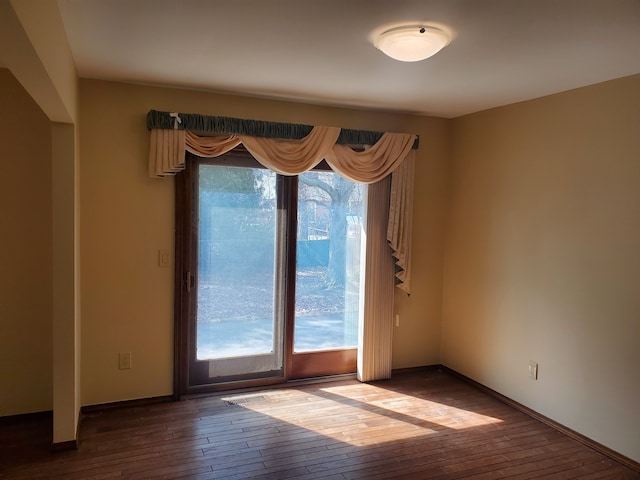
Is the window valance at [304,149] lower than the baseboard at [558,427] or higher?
higher

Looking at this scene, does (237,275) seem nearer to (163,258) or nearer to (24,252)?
(163,258)

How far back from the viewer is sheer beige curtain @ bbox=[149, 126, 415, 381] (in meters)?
3.73

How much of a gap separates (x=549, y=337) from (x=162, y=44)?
319cm

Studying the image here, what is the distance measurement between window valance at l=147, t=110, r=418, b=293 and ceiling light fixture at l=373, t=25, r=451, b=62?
4.68 feet

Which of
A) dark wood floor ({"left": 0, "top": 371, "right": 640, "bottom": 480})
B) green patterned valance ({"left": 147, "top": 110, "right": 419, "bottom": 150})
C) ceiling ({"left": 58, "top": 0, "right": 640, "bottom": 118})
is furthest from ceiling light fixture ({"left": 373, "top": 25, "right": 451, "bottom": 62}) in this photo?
dark wood floor ({"left": 0, "top": 371, "right": 640, "bottom": 480})

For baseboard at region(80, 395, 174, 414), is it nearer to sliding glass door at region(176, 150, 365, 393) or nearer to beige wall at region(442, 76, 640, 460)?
sliding glass door at region(176, 150, 365, 393)

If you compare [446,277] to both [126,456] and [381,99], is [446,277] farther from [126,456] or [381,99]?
[126,456]

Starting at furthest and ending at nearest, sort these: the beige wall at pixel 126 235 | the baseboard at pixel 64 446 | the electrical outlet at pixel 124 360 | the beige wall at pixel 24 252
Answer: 1. the electrical outlet at pixel 124 360
2. the beige wall at pixel 126 235
3. the beige wall at pixel 24 252
4. the baseboard at pixel 64 446

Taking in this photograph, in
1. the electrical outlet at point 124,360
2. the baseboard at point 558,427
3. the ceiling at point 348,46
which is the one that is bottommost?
the baseboard at point 558,427

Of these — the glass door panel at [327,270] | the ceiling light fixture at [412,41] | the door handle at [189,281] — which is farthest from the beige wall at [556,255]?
the door handle at [189,281]

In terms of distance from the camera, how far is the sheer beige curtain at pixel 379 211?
373cm

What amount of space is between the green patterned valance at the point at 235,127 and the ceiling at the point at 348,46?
22 centimetres

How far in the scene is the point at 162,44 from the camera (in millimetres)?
2498

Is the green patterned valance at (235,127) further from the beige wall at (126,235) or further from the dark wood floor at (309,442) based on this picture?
the dark wood floor at (309,442)
